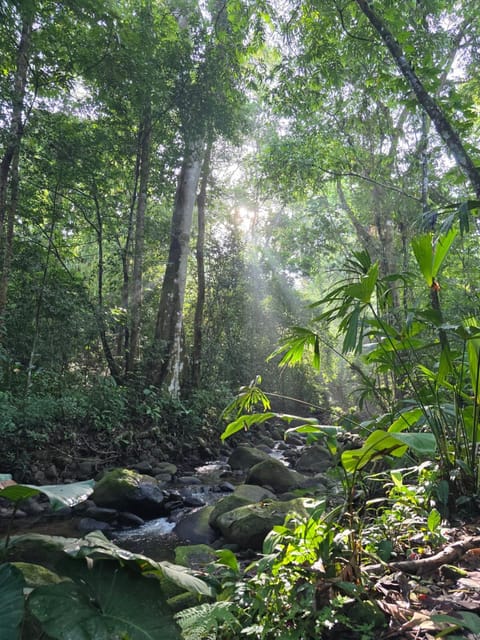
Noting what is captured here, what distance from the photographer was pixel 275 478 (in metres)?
5.88

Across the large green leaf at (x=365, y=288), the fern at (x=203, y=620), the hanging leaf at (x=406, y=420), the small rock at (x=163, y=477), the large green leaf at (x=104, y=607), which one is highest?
the large green leaf at (x=365, y=288)

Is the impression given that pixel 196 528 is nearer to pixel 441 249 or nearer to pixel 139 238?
pixel 441 249

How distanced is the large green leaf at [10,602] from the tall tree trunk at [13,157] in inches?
204

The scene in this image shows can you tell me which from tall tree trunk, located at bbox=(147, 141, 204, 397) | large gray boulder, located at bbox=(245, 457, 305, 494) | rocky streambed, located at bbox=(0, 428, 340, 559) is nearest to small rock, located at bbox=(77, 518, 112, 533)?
rocky streambed, located at bbox=(0, 428, 340, 559)

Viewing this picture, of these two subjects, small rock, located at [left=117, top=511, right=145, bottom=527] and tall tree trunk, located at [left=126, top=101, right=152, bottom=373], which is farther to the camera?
tall tree trunk, located at [left=126, top=101, right=152, bottom=373]

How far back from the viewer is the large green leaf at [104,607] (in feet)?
3.55

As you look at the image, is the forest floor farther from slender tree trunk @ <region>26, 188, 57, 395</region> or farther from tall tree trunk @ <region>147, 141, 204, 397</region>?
tall tree trunk @ <region>147, 141, 204, 397</region>

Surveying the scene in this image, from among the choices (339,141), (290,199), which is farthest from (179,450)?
(339,141)

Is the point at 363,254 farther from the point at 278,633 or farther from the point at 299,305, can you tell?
the point at 299,305

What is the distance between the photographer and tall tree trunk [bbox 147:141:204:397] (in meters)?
8.83

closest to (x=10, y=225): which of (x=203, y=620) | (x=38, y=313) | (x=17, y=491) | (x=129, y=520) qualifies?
(x=38, y=313)

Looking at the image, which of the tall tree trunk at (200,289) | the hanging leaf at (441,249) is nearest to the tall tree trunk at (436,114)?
the hanging leaf at (441,249)

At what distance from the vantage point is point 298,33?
535cm

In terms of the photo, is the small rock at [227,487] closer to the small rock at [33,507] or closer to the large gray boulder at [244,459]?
the large gray boulder at [244,459]
